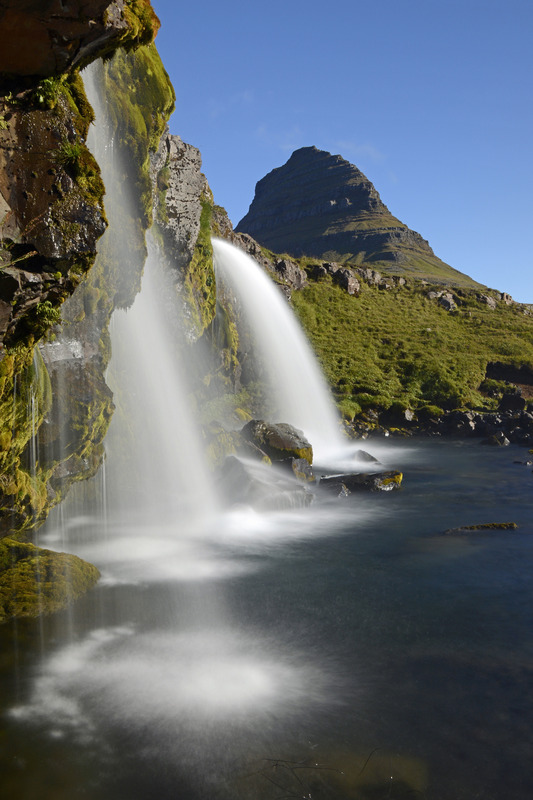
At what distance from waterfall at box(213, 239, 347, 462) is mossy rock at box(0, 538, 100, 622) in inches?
1088

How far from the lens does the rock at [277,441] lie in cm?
2878

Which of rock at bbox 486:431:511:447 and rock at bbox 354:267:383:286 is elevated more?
rock at bbox 354:267:383:286

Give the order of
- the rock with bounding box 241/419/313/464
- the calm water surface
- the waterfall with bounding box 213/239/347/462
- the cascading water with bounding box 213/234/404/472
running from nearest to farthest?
1. the calm water surface
2. the rock with bounding box 241/419/313/464
3. the cascading water with bounding box 213/234/404/472
4. the waterfall with bounding box 213/239/347/462

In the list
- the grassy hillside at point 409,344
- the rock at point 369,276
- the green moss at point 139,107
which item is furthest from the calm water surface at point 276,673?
the rock at point 369,276

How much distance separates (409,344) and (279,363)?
27323 millimetres

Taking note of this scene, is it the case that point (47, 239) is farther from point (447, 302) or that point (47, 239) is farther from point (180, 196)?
point (447, 302)

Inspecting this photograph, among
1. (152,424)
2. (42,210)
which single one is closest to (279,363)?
(152,424)

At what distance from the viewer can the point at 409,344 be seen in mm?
67875

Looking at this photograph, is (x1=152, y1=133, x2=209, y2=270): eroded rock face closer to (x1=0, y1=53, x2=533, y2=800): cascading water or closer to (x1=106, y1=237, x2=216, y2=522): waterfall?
(x1=106, y1=237, x2=216, y2=522): waterfall

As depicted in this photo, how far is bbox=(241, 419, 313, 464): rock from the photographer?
2878 cm

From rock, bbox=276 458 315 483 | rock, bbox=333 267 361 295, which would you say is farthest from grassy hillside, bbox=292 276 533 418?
rock, bbox=276 458 315 483

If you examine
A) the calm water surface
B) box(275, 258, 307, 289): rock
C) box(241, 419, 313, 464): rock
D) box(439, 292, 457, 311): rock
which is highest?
box(275, 258, 307, 289): rock

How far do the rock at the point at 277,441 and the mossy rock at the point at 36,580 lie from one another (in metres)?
15.7

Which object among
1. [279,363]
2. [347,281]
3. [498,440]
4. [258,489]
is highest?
[347,281]
